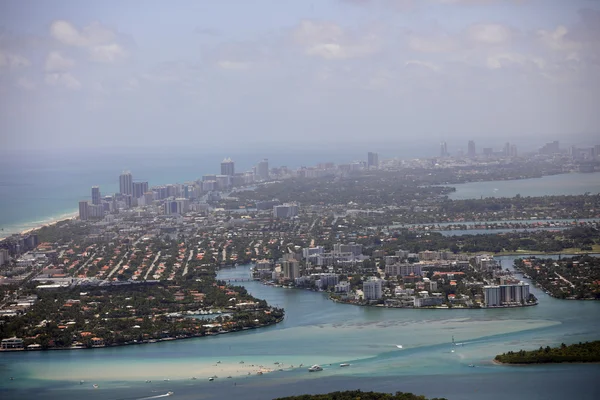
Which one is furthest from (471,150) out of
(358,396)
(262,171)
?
(358,396)

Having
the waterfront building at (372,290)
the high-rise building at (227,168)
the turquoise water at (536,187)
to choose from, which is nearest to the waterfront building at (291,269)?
the waterfront building at (372,290)

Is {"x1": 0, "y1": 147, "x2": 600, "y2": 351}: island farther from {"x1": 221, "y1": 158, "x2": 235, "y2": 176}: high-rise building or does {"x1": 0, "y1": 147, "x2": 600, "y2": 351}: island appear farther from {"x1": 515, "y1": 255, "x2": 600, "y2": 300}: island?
{"x1": 221, "y1": 158, "x2": 235, "y2": 176}: high-rise building

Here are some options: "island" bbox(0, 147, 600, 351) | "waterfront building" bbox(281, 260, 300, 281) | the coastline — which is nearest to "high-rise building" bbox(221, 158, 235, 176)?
"island" bbox(0, 147, 600, 351)

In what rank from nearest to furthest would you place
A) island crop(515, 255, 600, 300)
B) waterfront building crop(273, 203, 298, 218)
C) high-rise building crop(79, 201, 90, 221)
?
1. island crop(515, 255, 600, 300)
2. high-rise building crop(79, 201, 90, 221)
3. waterfront building crop(273, 203, 298, 218)

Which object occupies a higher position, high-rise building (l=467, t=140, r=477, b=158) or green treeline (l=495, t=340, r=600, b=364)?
high-rise building (l=467, t=140, r=477, b=158)

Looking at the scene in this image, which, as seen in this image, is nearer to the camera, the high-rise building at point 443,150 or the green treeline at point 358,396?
the green treeline at point 358,396

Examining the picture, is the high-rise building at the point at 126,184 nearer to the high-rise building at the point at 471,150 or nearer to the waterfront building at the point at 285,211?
the waterfront building at the point at 285,211
